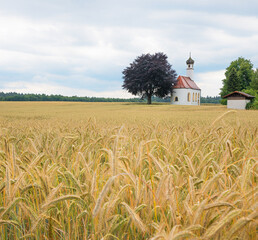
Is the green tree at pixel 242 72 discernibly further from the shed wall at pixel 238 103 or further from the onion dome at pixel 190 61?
the shed wall at pixel 238 103

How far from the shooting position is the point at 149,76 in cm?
5191

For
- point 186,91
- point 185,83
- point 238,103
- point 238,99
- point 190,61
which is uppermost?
point 190,61

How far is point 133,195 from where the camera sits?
1171mm

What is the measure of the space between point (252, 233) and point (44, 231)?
2.89 ft

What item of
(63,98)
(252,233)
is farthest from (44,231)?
(63,98)

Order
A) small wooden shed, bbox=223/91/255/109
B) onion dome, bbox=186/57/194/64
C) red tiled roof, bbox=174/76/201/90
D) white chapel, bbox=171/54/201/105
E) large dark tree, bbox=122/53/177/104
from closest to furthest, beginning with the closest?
small wooden shed, bbox=223/91/255/109 < large dark tree, bbox=122/53/177/104 < white chapel, bbox=171/54/201/105 < red tiled roof, bbox=174/76/201/90 < onion dome, bbox=186/57/194/64

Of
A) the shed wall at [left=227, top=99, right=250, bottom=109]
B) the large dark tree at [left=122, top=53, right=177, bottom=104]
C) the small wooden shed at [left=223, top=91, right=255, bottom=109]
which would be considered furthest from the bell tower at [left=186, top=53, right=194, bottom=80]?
the shed wall at [left=227, top=99, right=250, bottom=109]

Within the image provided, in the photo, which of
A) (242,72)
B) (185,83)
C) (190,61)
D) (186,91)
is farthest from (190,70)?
(242,72)

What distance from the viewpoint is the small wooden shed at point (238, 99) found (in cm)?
3577

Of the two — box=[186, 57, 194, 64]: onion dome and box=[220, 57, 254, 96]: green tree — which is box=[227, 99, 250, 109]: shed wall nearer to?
box=[220, 57, 254, 96]: green tree

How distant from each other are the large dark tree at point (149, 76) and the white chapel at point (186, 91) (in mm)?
6208

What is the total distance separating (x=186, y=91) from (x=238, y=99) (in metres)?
24.5

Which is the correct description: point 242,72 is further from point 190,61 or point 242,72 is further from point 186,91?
point 186,91

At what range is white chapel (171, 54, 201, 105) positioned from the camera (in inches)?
2372
